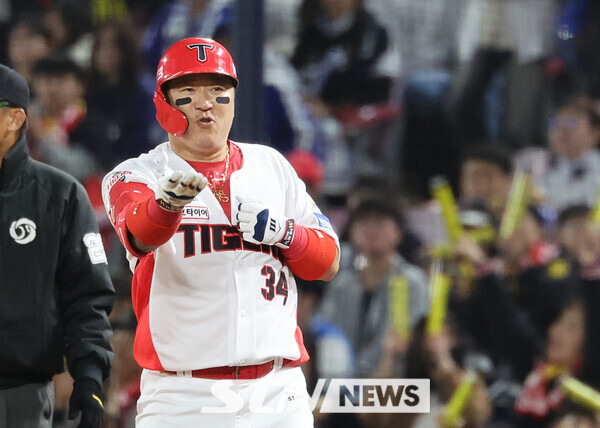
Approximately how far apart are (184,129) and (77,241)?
0.41 meters

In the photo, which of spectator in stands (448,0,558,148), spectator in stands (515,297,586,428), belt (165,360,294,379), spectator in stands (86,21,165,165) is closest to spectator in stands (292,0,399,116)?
spectator in stands (448,0,558,148)

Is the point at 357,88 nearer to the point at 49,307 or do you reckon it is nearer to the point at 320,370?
the point at 320,370

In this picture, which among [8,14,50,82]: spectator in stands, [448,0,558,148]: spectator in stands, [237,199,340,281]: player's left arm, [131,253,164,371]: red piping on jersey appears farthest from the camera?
[448,0,558,148]: spectator in stands

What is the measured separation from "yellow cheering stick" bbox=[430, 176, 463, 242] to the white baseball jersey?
1.31m

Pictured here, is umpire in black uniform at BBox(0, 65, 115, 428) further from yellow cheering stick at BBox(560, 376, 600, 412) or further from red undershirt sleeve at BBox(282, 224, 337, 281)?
yellow cheering stick at BBox(560, 376, 600, 412)

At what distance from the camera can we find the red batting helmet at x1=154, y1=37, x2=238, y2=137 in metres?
2.06

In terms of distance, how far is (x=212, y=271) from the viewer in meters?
1.99

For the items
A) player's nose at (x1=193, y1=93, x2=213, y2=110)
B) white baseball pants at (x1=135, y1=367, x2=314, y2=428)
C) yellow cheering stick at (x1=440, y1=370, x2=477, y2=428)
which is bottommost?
white baseball pants at (x1=135, y1=367, x2=314, y2=428)

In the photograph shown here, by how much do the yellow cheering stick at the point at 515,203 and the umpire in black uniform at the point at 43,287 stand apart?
65.7 inches

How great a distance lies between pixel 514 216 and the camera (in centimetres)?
332

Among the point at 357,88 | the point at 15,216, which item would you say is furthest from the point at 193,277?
the point at 357,88

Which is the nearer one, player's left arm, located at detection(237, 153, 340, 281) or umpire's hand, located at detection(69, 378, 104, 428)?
player's left arm, located at detection(237, 153, 340, 281)

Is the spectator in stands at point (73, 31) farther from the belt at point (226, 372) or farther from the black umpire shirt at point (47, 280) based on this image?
the belt at point (226, 372)

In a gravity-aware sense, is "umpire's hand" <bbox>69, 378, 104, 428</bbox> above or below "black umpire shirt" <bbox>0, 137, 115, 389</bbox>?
below
